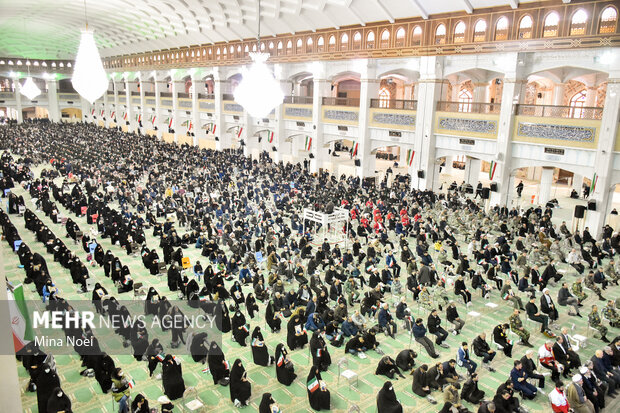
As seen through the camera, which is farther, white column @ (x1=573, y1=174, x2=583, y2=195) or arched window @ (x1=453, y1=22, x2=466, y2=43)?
white column @ (x1=573, y1=174, x2=583, y2=195)

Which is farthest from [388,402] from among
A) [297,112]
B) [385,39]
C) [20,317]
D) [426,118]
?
[297,112]

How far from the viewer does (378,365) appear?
27.1 ft

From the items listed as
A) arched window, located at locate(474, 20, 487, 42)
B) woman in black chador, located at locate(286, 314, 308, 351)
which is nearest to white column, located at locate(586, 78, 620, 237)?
arched window, located at locate(474, 20, 487, 42)

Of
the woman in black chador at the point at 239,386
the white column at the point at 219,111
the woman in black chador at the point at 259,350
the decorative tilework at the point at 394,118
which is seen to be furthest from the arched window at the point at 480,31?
the white column at the point at 219,111

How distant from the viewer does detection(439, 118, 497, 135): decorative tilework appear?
18359 mm

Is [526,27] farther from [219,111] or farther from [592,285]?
[219,111]

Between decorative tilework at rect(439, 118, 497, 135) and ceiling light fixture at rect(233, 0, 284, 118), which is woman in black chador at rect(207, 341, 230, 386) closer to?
ceiling light fixture at rect(233, 0, 284, 118)

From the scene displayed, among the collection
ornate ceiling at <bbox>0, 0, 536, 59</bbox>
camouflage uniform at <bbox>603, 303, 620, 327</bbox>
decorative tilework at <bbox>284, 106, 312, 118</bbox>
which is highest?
ornate ceiling at <bbox>0, 0, 536, 59</bbox>

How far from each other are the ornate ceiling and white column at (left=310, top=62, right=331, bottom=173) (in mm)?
2494

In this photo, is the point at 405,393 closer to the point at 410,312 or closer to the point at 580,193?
the point at 410,312

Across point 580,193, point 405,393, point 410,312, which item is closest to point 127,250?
point 410,312

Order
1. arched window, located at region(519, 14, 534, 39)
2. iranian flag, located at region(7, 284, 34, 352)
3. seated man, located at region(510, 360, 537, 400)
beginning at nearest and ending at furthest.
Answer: iranian flag, located at region(7, 284, 34, 352), seated man, located at region(510, 360, 537, 400), arched window, located at region(519, 14, 534, 39)

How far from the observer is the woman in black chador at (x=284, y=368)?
7.79 m

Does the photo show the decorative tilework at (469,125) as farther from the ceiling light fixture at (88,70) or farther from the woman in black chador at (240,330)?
the ceiling light fixture at (88,70)
